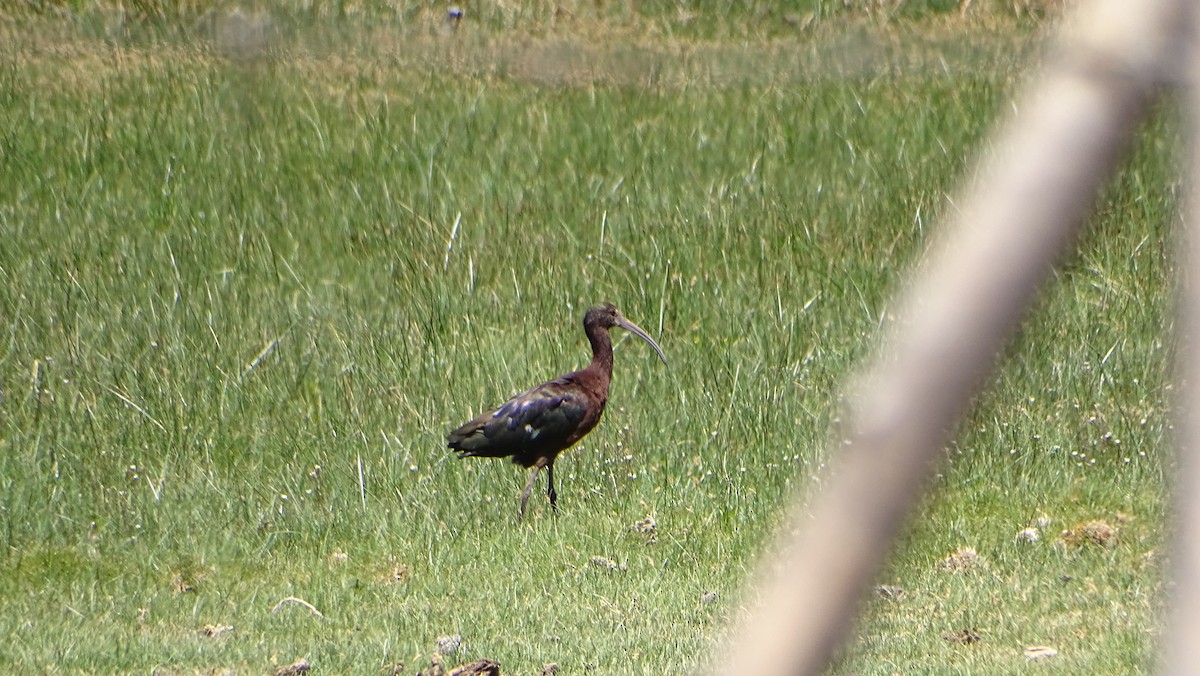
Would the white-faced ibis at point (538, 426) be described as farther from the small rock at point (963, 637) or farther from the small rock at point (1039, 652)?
the small rock at point (1039, 652)

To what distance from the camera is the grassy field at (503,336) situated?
240 inches

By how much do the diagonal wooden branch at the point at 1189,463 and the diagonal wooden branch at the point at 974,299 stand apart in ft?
0.26

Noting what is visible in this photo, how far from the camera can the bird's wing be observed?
744 cm

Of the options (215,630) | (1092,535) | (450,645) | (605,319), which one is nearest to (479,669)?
(450,645)

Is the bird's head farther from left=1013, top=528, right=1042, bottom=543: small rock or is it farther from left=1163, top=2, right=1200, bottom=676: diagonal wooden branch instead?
left=1163, top=2, right=1200, bottom=676: diagonal wooden branch

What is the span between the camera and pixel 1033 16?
1516 centimetres

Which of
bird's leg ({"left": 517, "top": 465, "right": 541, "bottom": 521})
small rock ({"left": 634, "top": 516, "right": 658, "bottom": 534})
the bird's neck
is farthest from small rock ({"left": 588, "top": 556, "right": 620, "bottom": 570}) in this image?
the bird's neck

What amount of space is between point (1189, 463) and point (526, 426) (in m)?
5.93

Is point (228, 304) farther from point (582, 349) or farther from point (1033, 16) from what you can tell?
point (1033, 16)

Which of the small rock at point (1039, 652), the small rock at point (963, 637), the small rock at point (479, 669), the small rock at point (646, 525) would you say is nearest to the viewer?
the small rock at point (479, 669)

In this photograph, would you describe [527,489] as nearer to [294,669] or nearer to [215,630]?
Answer: [215,630]

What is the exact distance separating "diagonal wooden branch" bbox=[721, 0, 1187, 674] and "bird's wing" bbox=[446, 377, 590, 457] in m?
5.89

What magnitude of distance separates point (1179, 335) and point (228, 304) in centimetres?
887

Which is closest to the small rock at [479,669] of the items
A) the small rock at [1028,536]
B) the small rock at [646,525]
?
the small rock at [646,525]
